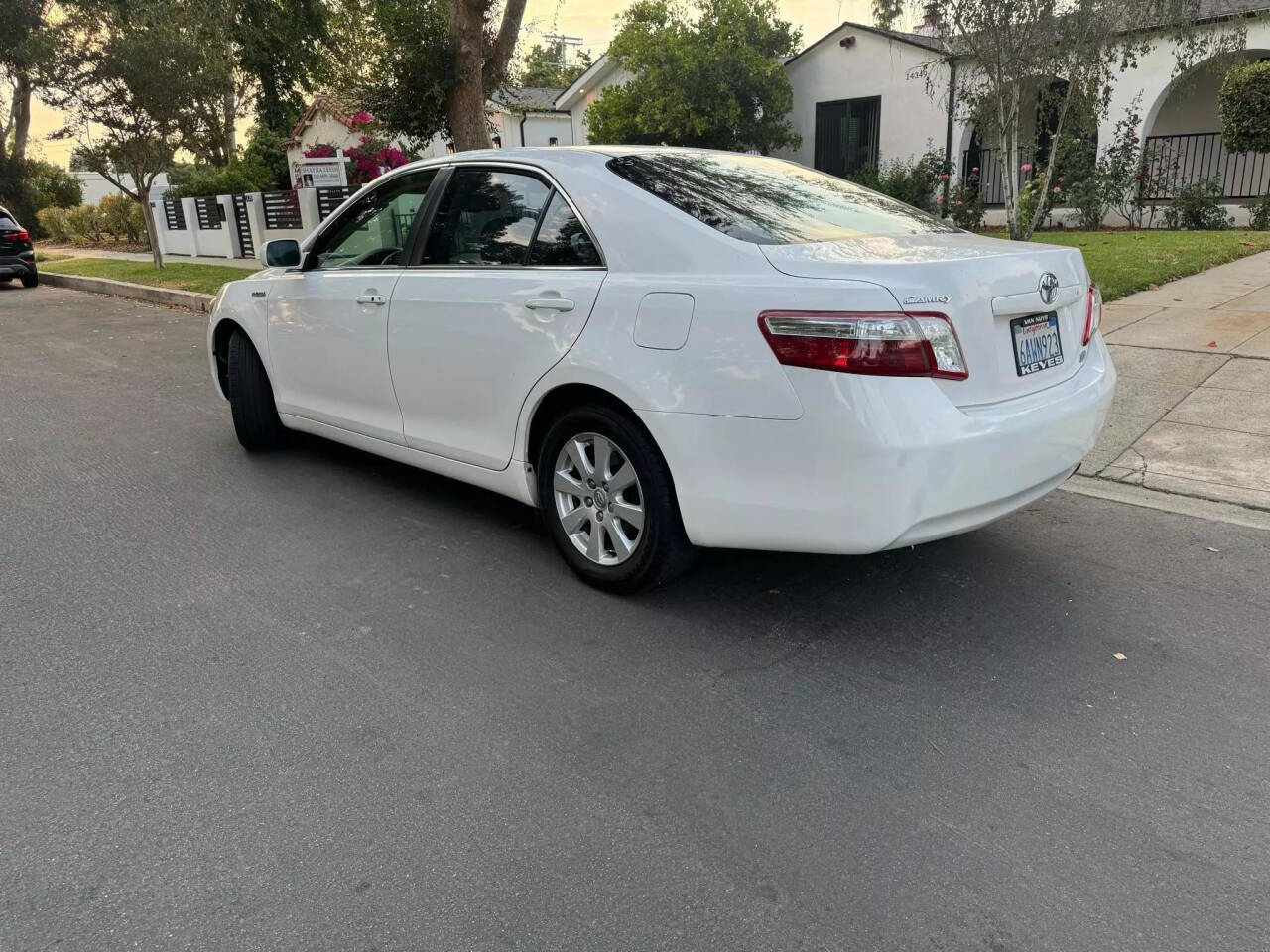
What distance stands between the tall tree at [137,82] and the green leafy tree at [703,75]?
8334 mm

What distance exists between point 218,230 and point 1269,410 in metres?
20.8

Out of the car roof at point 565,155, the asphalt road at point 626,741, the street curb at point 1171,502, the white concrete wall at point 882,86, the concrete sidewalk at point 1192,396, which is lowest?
the asphalt road at point 626,741

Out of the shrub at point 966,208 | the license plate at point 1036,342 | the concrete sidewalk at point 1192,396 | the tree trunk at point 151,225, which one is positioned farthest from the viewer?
the tree trunk at point 151,225

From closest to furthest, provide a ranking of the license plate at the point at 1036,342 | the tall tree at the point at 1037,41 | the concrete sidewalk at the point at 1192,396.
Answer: the license plate at the point at 1036,342 < the concrete sidewalk at the point at 1192,396 < the tall tree at the point at 1037,41

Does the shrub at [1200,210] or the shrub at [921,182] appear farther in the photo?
the shrub at [921,182]

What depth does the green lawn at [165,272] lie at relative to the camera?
51.0 ft

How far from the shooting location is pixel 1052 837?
93.4 inches

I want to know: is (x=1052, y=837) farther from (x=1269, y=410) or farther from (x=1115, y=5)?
(x=1115, y=5)

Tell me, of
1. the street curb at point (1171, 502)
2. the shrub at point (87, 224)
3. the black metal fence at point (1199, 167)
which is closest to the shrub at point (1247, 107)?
the black metal fence at point (1199, 167)

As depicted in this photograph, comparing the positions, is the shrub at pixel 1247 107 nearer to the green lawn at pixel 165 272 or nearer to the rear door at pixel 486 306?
the rear door at pixel 486 306

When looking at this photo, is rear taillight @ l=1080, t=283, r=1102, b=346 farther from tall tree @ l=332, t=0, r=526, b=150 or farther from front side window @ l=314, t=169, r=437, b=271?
tall tree @ l=332, t=0, r=526, b=150

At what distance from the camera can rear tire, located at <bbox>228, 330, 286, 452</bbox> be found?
18.2 ft

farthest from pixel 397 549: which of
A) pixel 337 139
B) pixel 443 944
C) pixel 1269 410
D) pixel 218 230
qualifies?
pixel 337 139

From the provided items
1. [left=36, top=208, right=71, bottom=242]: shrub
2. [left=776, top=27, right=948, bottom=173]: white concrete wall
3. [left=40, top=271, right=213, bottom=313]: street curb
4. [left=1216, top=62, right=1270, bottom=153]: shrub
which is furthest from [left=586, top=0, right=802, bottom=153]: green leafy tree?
[left=36, top=208, right=71, bottom=242]: shrub
